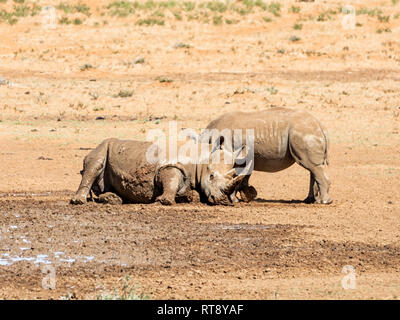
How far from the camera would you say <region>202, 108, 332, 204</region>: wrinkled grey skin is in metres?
12.7

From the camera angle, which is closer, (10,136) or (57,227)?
(57,227)

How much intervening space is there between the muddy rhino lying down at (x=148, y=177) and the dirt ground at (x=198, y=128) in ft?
0.87

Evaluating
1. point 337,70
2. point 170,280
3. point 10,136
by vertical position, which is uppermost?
point 337,70

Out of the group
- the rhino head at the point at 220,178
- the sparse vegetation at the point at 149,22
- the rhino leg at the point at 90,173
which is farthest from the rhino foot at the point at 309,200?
the sparse vegetation at the point at 149,22

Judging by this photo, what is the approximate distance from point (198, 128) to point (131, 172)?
9.25m

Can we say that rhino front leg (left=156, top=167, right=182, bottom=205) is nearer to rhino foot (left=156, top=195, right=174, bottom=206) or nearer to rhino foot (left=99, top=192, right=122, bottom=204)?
rhino foot (left=156, top=195, right=174, bottom=206)

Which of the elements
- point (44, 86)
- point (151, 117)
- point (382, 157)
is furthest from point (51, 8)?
point (382, 157)

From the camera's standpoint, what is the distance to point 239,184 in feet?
41.0

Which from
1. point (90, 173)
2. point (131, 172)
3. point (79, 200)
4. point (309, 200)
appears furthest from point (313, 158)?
point (79, 200)

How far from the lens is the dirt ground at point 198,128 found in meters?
8.78

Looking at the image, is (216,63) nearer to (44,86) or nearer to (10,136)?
(44,86)

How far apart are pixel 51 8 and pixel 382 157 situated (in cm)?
2828

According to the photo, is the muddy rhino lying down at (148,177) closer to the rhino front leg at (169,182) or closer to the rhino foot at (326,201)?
→ the rhino front leg at (169,182)

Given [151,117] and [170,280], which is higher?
[151,117]
